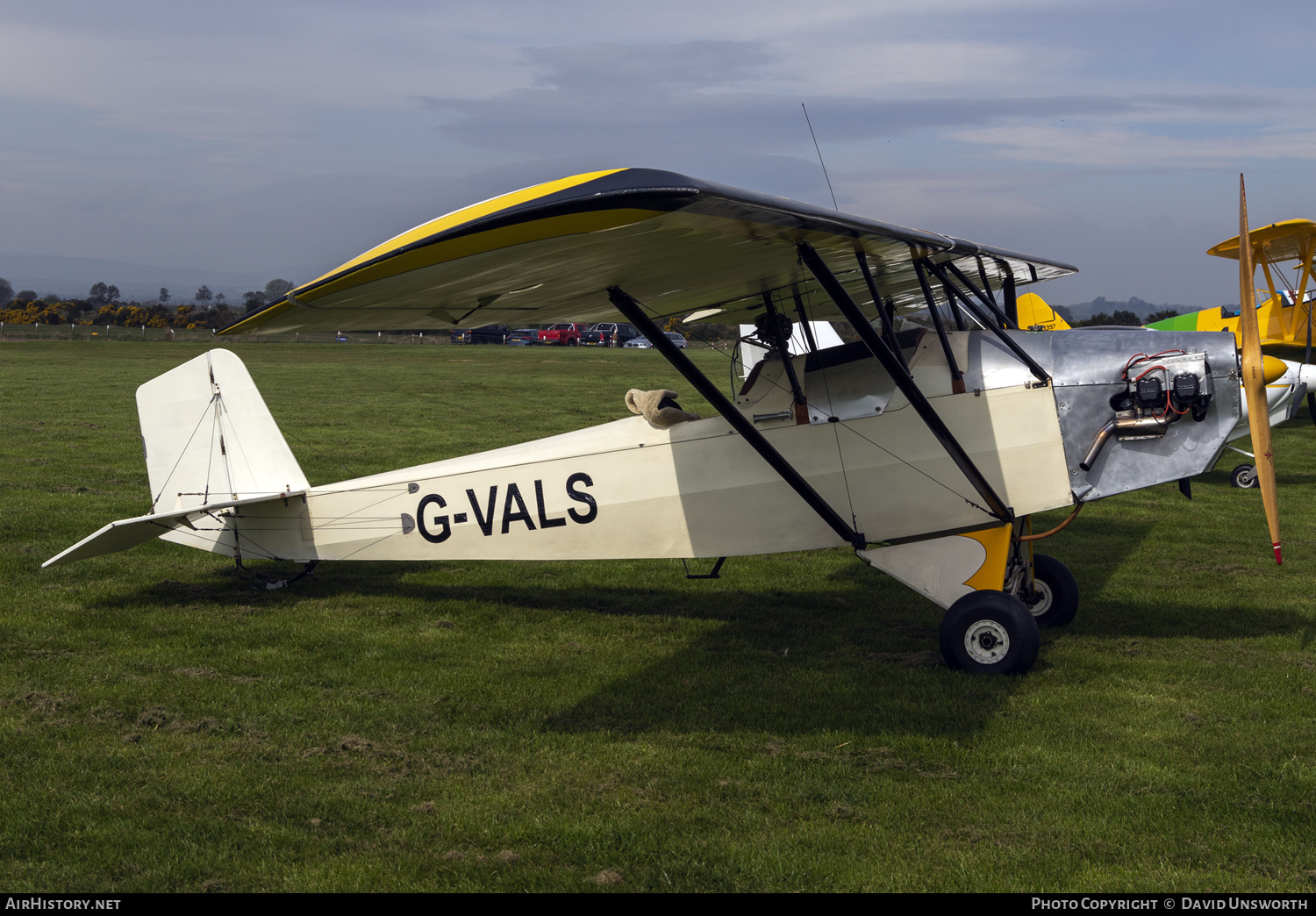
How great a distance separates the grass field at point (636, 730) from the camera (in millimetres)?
3863

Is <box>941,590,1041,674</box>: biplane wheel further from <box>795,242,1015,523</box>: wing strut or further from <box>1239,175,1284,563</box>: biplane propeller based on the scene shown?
<box>1239,175,1284,563</box>: biplane propeller

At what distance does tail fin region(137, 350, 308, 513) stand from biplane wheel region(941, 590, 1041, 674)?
4838 mm

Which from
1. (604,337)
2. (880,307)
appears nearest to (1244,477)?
(880,307)

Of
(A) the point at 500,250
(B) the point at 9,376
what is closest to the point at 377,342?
(B) the point at 9,376

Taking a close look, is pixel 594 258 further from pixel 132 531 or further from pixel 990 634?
pixel 132 531

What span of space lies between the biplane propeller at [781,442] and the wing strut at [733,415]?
0.7 inches

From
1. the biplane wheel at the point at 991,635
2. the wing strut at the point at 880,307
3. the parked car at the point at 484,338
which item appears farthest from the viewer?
the parked car at the point at 484,338

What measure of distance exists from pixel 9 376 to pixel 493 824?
27.8 metres

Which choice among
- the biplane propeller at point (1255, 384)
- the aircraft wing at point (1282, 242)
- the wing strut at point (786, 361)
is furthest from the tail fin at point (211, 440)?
the aircraft wing at point (1282, 242)

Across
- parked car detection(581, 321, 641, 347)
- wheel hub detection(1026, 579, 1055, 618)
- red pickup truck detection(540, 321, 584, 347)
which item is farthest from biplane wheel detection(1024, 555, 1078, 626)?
parked car detection(581, 321, 641, 347)

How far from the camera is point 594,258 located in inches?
191

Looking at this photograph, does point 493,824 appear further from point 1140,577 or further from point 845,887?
point 1140,577

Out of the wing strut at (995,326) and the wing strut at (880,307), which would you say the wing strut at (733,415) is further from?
the wing strut at (995,326)

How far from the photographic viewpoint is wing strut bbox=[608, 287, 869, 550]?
5758 mm
